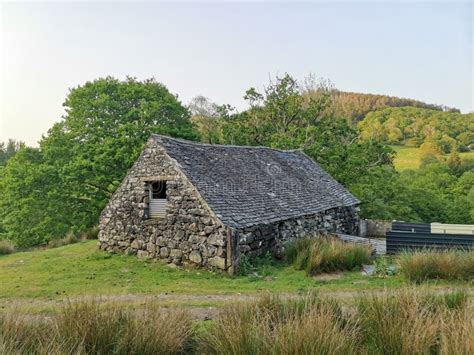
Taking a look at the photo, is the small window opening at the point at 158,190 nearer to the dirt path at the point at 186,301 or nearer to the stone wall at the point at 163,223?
the stone wall at the point at 163,223

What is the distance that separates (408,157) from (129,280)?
38.1 meters

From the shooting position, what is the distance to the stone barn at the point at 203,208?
36.2ft

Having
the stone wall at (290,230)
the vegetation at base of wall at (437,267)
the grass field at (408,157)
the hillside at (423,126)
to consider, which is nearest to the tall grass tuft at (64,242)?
the stone wall at (290,230)

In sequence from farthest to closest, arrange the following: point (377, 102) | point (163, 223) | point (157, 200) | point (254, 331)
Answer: point (377, 102) → point (157, 200) → point (163, 223) → point (254, 331)

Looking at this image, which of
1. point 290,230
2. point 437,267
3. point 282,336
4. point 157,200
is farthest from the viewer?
point 290,230

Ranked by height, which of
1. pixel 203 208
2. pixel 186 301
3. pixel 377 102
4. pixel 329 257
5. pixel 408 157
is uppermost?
pixel 377 102

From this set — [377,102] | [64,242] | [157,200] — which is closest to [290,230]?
[157,200]

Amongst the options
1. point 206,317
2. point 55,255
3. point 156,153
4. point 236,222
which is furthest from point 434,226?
point 55,255

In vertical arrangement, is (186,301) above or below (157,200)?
below

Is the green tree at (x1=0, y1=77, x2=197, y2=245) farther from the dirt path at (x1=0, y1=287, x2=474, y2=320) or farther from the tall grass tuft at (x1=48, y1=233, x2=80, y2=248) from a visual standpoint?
the dirt path at (x1=0, y1=287, x2=474, y2=320)

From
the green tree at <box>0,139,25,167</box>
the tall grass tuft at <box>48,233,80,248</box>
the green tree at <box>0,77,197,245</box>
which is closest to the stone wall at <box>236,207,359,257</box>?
the tall grass tuft at <box>48,233,80,248</box>

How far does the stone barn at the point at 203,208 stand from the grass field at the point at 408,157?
27466 millimetres

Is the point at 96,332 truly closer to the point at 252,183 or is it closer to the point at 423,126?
the point at 252,183

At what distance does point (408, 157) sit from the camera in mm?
41188
